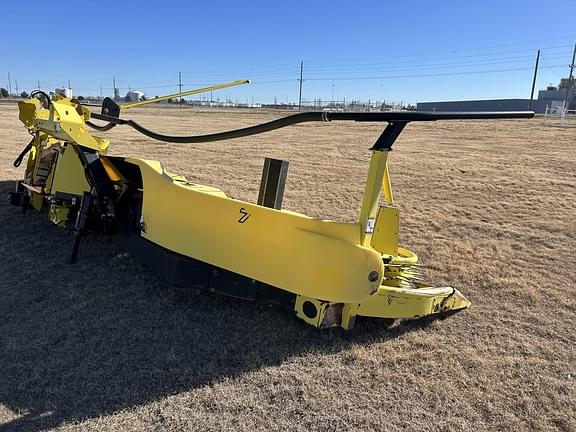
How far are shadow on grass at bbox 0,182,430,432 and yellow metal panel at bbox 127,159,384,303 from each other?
332mm

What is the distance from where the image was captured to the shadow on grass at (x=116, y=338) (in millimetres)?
2150

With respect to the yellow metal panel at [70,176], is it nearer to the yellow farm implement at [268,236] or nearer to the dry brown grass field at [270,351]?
the yellow farm implement at [268,236]

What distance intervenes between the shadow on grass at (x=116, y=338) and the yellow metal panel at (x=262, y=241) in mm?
332

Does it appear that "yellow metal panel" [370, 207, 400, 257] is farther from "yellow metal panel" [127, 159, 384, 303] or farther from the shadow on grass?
"yellow metal panel" [127, 159, 384, 303]

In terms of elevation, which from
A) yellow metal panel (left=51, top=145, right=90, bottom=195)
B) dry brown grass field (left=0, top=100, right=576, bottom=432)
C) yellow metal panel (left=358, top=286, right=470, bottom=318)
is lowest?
dry brown grass field (left=0, top=100, right=576, bottom=432)

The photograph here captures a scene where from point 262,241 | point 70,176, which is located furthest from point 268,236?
point 70,176

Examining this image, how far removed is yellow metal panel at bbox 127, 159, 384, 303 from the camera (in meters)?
2.42

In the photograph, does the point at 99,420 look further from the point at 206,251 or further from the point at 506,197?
the point at 506,197

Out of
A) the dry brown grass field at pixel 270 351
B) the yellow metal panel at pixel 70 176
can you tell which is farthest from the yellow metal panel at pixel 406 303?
the yellow metal panel at pixel 70 176

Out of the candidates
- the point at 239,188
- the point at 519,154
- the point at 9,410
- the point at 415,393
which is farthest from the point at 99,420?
the point at 519,154

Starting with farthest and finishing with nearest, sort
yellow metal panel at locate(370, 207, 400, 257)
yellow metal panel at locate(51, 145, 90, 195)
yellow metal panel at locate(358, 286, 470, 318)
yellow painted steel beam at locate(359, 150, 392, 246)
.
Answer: yellow metal panel at locate(51, 145, 90, 195) < yellow metal panel at locate(370, 207, 400, 257) < yellow metal panel at locate(358, 286, 470, 318) < yellow painted steel beam at locate(359, 150, 392, 246)

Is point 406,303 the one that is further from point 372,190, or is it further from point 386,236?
point 372,190

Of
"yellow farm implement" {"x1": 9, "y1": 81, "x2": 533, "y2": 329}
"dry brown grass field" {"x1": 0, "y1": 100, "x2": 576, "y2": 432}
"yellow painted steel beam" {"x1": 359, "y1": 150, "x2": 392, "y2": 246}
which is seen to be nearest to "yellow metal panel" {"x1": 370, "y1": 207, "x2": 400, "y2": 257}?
"yellow farm implement" {"x1": 9, "y1": 81, "x2": 533, "y2": 329}

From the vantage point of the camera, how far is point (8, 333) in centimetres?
260
